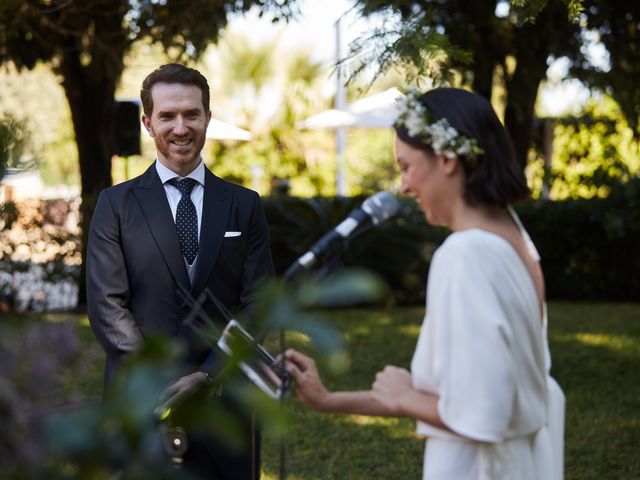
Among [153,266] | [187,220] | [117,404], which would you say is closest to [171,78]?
[187,220]

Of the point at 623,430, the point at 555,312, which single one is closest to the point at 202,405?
the point at 623,430

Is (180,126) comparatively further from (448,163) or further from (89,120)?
(89,120)

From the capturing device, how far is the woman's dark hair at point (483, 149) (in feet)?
7.32

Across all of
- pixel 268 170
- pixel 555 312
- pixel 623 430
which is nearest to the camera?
pixel 623 430

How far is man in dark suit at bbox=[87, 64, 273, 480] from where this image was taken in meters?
3.46

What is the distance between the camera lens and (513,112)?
13.6m

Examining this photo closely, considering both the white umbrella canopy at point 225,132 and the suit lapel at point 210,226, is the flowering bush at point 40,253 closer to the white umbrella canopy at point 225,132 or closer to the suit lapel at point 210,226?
the white umbrella canopy at point 225,132

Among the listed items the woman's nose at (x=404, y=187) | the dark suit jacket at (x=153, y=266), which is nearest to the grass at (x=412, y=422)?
the dark suit jacket at (x=153, y=266)

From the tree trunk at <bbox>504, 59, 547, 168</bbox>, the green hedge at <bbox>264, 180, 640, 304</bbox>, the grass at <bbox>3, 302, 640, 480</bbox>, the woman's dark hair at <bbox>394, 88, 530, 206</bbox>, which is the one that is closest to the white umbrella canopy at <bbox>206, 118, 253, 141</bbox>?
the green hedge at <bbox>264, 180, 640, 304</bbox>

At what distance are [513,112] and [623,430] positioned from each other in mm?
6920

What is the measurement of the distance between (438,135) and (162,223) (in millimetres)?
1594

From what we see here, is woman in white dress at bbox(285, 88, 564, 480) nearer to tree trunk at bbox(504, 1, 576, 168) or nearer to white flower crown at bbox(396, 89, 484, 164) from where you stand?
white flower crown at bbox(396, 89, 484, 164)

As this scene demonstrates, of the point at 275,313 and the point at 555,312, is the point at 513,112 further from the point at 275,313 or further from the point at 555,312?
the point at 275,313

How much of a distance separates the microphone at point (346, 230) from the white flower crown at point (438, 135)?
150mm
